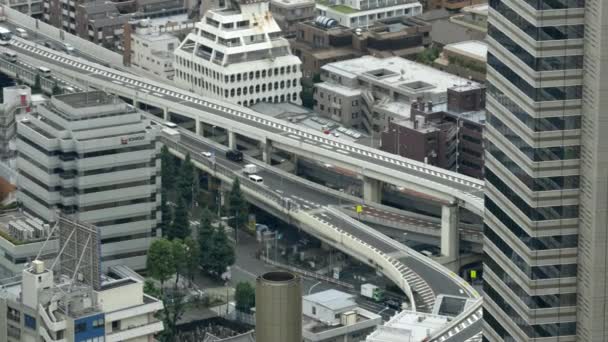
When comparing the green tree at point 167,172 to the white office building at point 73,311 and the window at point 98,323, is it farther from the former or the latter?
the window at point 98,323

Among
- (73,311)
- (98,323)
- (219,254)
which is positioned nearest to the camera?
(73,311)

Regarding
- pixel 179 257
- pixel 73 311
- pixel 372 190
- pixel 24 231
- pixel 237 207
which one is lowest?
pixel 372 190

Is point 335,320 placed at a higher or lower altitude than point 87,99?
lower

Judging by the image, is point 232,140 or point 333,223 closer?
point 333,223

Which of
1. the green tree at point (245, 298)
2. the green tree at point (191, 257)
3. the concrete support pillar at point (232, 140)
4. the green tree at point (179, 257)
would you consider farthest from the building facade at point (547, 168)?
the concrete support pillar at point (232, 140)

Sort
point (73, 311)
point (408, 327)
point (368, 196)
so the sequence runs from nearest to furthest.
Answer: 1. point (73, 311)
2. point (408, 327)
3. point (368, 196)

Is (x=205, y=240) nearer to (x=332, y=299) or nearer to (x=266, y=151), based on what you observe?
(x=332, y=299)

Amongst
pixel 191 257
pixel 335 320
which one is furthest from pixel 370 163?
pixel 335 320


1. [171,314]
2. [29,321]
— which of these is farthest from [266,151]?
[29,321]
